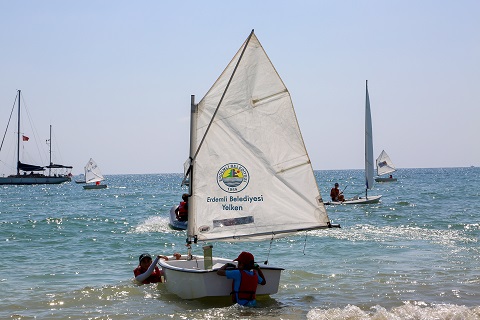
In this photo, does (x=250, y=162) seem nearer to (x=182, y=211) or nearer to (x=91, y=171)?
(x=182, y=211)

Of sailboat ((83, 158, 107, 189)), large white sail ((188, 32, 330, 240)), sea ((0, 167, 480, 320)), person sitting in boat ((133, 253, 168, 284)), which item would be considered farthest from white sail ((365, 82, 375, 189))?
sailboat ((83, 158, 107, 189))

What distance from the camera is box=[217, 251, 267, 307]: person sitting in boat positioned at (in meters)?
12.2

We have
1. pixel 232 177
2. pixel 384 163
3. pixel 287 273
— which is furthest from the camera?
pixel 384 163

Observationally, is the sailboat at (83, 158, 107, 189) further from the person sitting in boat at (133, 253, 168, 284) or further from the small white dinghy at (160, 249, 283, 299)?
the small white dinghy at (160, 249, 283, 299)

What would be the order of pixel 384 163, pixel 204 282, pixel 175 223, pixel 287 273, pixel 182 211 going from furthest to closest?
pixel 384 163 < pixel 175 223 < pixel 182 211 < pixel 287 273 < pixel 204 282

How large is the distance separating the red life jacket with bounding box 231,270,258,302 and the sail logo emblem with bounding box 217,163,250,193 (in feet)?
5.59

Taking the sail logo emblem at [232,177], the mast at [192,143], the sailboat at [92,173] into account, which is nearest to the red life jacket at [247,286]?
the mast at [192,143]

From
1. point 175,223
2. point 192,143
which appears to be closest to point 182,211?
point 175,223

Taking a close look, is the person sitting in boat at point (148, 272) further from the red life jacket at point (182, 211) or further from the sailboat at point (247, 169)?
the red life jacket at point (182, 211)

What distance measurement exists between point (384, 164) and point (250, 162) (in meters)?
72.4

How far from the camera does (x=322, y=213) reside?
13000mm

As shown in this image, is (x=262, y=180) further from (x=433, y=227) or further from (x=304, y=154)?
(x=433, y=227)

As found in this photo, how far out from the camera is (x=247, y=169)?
12.8 meters

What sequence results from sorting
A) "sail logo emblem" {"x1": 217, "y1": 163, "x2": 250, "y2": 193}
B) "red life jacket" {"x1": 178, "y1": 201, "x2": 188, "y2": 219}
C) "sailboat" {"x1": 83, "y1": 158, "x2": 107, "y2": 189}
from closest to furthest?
"sail logo emblem" {"x1": 217, "y1": 163, "x2": 250, "y2": 193}, "red life jacket" {"x1": 178, "y1": 201, "x2": 188, "y2": 219}, "sailboat" {"x1": 83, "y1": 158, "x2": 107, "y2": 189}
